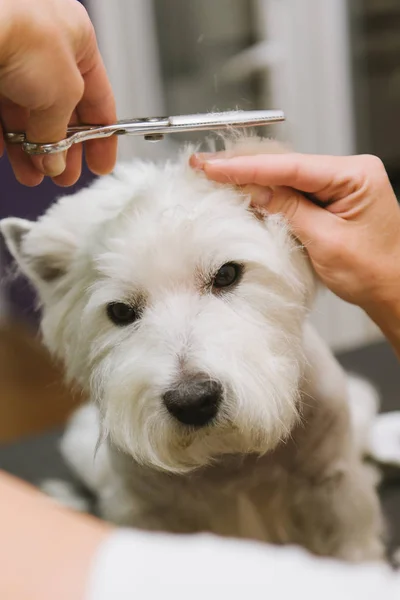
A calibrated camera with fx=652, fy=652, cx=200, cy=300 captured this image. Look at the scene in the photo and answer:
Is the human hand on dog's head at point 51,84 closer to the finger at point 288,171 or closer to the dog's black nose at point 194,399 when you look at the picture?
the finger at point 288,171

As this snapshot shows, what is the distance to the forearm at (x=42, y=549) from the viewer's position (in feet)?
1.00

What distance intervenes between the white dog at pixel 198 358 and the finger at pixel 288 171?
0.03m

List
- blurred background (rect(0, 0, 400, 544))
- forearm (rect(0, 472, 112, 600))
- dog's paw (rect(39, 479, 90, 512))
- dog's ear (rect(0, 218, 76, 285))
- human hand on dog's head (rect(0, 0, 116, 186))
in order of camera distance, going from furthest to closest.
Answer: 1. blurred background (rect(0, 0, 400, 544))
2. dog's paw (rect(39, 479, 90, 512))
3. dog's ear (rect(0, 218, 76, 285))
4. human hand on dog's head (rect(0, 0, 116, 186))
5. forearm (rect(0, 472, 112, 600))

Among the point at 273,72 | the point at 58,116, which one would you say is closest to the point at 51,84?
the point at 58,116

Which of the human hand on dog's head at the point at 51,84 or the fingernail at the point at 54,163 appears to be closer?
the human hand on dog's head at the point at 51,84

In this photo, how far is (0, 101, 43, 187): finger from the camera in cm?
74

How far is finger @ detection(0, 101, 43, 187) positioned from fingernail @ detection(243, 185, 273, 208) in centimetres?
26

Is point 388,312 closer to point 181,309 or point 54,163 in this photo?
point 181,309

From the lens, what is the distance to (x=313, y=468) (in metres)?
0.89

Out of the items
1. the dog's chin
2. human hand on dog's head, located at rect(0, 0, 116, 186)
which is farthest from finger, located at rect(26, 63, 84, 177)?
the dog's chin

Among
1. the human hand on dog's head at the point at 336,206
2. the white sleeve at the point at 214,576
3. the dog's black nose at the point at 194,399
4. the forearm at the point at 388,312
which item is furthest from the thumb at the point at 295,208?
the white sleeve at the point at 214,576

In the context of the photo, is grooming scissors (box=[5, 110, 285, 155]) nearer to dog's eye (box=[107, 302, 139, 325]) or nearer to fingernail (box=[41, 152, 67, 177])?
fingernail (box=[41, 152, 67, 177])

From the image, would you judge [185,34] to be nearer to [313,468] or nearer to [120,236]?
[120,236]

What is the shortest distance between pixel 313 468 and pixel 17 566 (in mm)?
631
